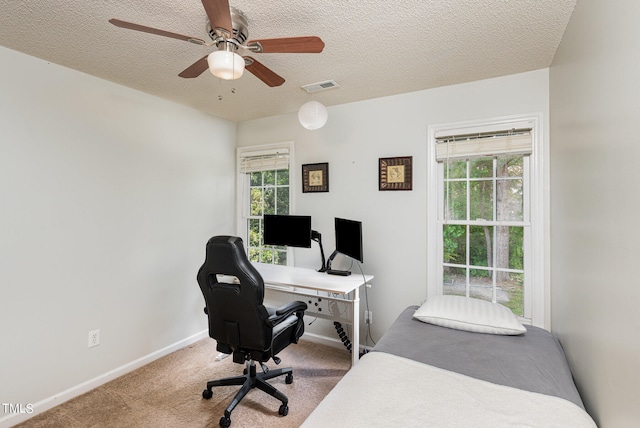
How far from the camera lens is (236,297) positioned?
2.02m

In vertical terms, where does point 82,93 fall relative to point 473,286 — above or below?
above

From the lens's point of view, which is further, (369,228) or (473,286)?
(369,228)

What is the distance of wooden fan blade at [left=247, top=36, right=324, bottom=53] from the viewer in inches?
56.8

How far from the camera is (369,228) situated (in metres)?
2.99

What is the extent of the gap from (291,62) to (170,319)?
264cm

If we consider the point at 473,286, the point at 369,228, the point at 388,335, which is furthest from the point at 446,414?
the point at 369,228

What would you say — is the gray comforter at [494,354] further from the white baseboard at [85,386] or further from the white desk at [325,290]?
the white baseboard at [85,386]

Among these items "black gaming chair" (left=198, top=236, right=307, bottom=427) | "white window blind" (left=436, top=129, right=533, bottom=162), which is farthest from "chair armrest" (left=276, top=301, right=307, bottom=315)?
"white window blind" (left=436, top=129, right=533, bottom=162)

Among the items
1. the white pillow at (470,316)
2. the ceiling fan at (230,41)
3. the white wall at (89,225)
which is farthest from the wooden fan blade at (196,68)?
the white pillow at (470,316)

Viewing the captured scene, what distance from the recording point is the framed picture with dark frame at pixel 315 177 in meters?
3.21

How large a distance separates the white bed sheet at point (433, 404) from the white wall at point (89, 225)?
7.28ft

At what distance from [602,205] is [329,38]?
5.36 ft

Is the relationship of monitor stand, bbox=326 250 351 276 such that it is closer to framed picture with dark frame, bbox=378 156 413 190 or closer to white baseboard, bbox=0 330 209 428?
framed picture with dark frame, bbox=378 156 413 190

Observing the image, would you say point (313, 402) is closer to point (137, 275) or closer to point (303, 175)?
point (137, 275)
